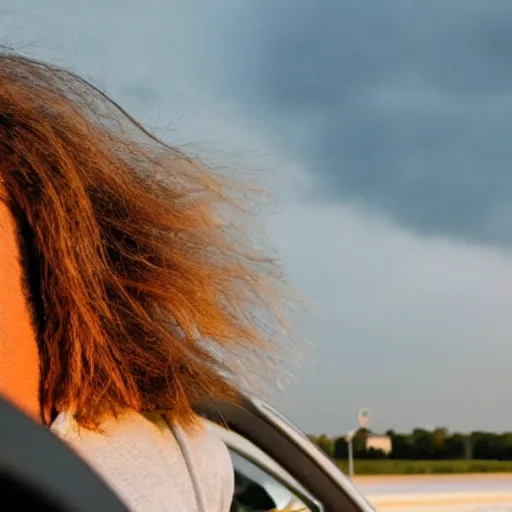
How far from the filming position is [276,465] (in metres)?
2.23

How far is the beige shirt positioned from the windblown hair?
4 cm

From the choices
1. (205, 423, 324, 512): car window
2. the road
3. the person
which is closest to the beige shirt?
the person

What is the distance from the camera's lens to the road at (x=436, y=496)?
4.00 metres

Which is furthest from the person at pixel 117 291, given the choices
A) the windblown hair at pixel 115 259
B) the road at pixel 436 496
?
the road at pixel 436 496

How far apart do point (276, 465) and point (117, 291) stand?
2.84ft

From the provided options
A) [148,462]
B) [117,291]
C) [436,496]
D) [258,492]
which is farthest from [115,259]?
[436,496]

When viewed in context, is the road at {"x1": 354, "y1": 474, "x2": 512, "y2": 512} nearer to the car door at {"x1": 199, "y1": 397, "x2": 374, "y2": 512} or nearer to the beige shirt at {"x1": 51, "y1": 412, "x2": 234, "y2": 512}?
the car door at {"x1": 199, "y1": 397, "x2": 374, "y2": 512}

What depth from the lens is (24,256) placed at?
1.39 meters

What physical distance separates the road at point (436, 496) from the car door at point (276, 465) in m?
1.51

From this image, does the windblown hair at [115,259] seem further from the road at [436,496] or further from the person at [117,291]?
the road at [436,496]

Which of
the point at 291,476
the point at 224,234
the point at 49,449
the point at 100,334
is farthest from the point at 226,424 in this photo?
the point at 49,449

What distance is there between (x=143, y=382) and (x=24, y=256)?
0.28 m

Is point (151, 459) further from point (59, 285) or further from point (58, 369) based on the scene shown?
point (59, 285)

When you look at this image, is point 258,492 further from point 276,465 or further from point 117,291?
point 117,291
